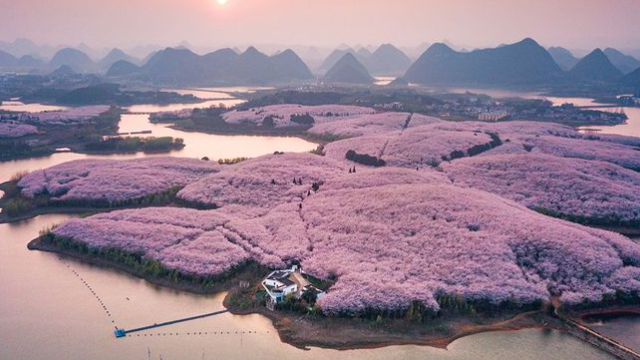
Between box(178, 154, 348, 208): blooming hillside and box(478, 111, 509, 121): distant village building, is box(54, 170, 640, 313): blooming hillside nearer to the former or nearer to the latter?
box(178, 154, 348, 208): blooming hillside

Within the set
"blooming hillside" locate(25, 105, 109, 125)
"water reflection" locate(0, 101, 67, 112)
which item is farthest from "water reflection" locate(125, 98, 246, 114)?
"water reflection" locate(0, 101, 67, 112)

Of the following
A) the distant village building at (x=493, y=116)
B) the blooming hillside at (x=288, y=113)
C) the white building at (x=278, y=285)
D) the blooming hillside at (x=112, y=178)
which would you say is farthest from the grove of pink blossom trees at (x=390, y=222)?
the distant village building at (x=493, y=116)

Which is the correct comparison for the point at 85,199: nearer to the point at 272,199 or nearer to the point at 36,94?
the point at 272,199

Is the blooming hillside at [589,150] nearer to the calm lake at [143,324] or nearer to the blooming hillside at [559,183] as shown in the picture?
the blooming hillside at [559,183]

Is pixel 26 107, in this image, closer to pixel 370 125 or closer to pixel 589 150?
pixel 370 125

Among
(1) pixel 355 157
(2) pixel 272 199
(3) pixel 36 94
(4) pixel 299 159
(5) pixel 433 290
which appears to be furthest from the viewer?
(3) pixel 36 94

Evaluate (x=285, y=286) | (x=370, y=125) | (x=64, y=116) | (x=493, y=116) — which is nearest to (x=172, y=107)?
(x=64, y=116)

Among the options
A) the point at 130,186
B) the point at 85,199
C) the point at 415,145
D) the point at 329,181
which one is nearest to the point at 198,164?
the point at 130,186
